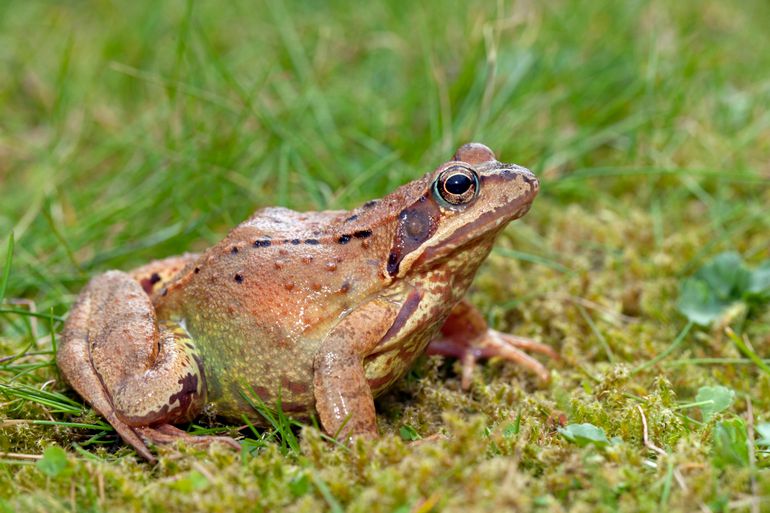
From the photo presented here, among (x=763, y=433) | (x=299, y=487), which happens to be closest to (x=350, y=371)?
(x=299, y=487)

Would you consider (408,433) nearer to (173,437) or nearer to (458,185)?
(173,437)

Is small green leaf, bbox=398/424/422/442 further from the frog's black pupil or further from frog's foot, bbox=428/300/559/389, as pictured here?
the frog's black pupil

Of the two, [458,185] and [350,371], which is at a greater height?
[458,185]

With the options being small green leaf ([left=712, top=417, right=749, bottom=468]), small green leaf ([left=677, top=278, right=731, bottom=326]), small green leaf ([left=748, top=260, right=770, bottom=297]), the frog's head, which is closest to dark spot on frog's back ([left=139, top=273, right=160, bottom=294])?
the frog's head

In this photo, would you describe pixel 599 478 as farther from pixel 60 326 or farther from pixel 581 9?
pixel 581 9

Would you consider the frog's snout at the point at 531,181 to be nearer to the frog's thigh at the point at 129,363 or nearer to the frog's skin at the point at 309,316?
the frog's skin at the point at 309,316

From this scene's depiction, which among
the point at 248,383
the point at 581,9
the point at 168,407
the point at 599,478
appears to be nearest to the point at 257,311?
the point at 248,383

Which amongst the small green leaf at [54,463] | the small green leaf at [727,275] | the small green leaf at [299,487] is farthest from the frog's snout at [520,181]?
the small green leaf at [54,463]
